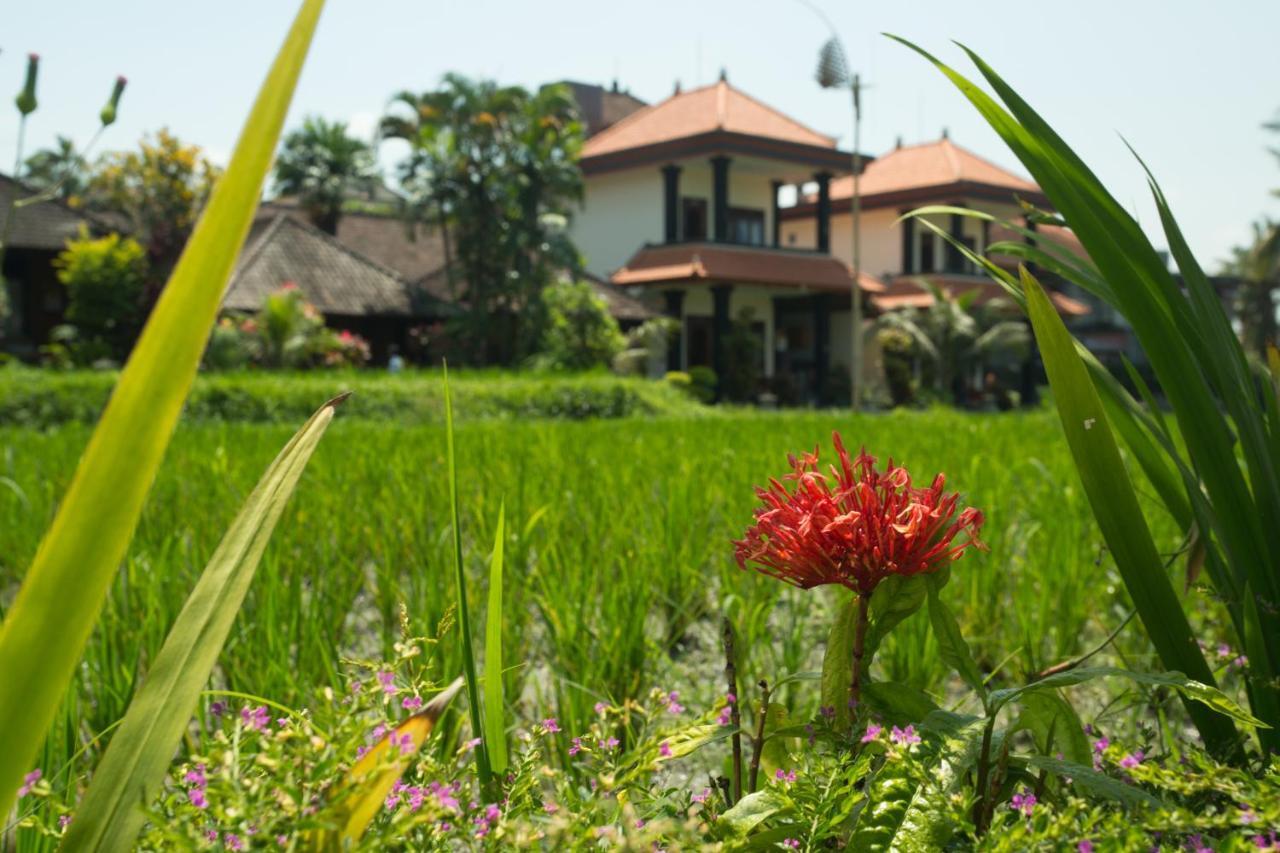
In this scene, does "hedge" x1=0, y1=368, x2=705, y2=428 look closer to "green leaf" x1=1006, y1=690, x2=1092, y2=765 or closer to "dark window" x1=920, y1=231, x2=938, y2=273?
"green leaf" x1=1006, y1=690, x2=1092, y2=765

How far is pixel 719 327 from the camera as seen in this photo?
19453 mm

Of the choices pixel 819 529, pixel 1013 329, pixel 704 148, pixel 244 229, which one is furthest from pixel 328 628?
pixel 1013 329

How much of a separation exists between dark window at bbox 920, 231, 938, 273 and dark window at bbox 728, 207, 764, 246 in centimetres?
403

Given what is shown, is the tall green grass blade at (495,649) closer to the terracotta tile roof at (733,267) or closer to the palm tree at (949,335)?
the terracotta tile roof at (733,267)

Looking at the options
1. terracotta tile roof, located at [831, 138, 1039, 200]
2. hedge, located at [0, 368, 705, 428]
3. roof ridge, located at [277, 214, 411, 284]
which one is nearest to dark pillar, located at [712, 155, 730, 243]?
terracotta tile roof, located at [831, 138, 1039, 200]

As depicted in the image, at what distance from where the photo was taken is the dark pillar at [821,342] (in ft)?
68.5

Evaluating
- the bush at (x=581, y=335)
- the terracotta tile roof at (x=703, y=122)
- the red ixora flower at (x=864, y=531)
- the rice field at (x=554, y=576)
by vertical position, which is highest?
the terracotta tile roof at (x=703, y=122)

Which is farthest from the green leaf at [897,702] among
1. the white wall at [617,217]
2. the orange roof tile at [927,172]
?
the orange roof tile at [927,172]

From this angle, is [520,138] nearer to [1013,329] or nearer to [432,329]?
[432,329]

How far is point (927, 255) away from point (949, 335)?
195 inches

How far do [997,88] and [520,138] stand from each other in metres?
18.2

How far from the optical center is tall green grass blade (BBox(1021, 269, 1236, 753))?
0.79m

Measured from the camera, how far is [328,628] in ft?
6.53

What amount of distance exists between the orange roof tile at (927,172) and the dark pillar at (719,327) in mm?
4909
